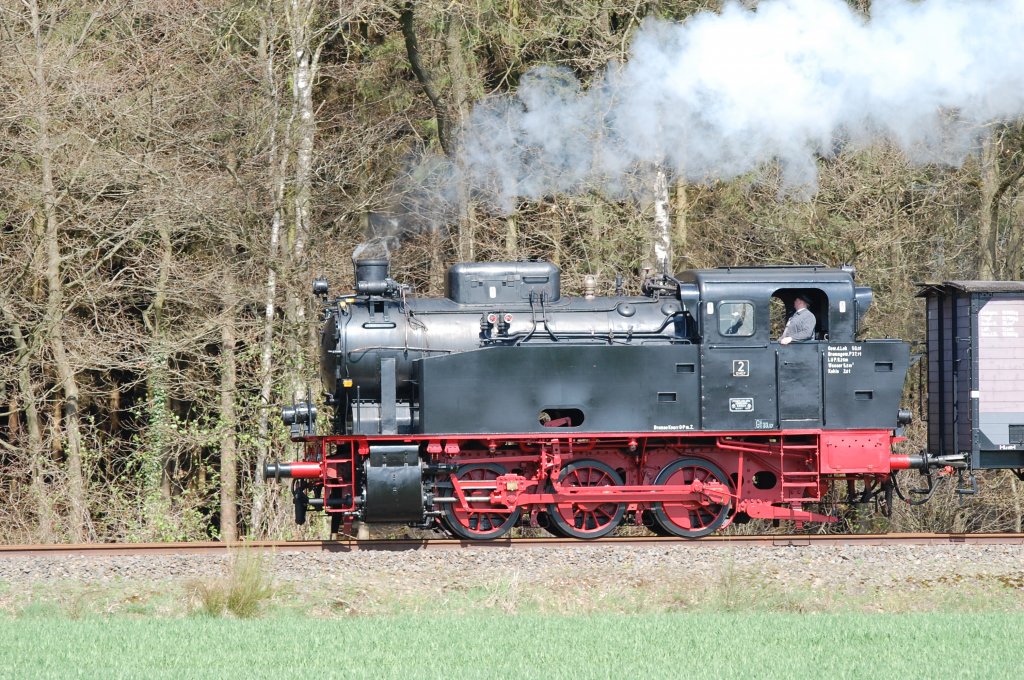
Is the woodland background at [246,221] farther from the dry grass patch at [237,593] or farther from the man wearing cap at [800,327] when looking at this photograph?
the dry grass patch at [237,593]

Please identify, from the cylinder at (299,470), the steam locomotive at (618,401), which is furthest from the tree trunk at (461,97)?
the cylinder at (299,470)

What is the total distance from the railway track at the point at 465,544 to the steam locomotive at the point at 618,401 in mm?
375

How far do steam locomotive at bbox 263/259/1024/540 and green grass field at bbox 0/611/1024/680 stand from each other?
3192mm

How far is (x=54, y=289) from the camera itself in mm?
17250

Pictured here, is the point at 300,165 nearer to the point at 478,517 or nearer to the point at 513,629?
the point at 478,517

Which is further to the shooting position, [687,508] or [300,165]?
[300,165]

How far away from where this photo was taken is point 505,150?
17938 millimetres

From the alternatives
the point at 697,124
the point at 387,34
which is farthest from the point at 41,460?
the point at 697,124

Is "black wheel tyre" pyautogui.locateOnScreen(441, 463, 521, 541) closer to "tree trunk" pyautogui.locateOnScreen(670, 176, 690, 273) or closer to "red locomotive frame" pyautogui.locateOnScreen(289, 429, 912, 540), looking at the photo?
"red locomotive frame" pyautogui.locateOnScreen(289, 429, 912, 540)

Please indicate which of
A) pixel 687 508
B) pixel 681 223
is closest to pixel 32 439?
pixel 687 508

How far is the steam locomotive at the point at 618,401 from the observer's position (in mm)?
12547

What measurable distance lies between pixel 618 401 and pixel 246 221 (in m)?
7.63

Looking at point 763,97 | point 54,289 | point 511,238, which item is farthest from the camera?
point 511,238

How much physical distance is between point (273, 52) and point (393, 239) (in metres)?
3.62
